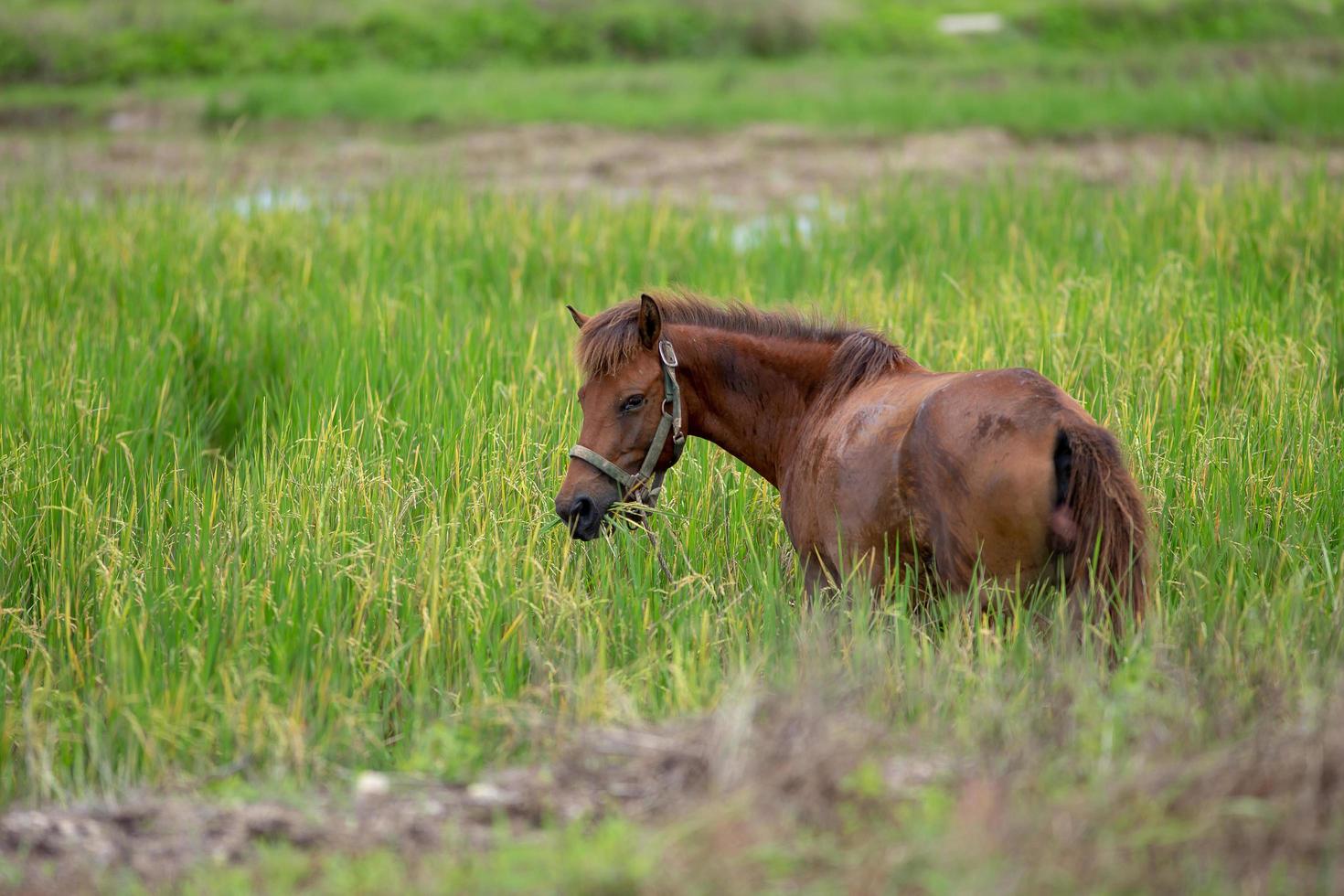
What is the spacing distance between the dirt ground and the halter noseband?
847cm

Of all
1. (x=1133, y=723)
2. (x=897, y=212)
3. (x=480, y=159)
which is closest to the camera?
(x=1133, y=723)

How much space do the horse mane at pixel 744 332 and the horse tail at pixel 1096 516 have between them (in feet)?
3.17

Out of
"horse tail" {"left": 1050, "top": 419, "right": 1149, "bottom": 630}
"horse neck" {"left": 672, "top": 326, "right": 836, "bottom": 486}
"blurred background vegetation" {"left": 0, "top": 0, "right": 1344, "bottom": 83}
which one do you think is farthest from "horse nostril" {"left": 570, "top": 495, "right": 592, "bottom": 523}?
"blurred background vegetation" {"left": 0, "top": 0, "right": 1344, "bottom": 83}

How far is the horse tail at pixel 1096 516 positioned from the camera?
329cm

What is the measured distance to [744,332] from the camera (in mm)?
4324

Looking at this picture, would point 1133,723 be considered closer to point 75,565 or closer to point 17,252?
point 75,565

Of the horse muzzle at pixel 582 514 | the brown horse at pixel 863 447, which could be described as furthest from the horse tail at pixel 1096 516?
the horse muzzle at pixel 582 514

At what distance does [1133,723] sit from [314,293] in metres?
5.82

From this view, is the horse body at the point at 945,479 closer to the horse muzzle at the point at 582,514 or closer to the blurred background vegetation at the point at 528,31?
the horse muzzle at the point at 582,514

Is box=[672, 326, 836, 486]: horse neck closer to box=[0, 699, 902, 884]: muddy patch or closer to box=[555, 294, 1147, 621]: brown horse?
box=[555, 294, 1147, 621]: brown horse

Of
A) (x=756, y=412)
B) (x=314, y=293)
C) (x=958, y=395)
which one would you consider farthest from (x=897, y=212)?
(x=958, y=395)

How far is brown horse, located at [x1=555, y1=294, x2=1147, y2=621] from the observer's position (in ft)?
10.9

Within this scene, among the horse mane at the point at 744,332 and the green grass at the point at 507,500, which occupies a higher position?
the horse mane at the point at 744,332

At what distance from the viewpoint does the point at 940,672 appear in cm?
344
